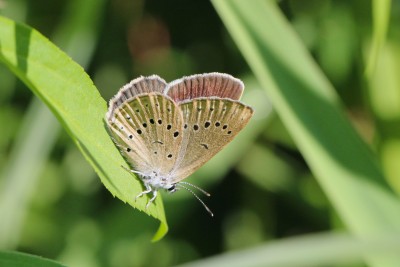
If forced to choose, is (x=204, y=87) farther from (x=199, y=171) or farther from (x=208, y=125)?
(x=199, y=171)

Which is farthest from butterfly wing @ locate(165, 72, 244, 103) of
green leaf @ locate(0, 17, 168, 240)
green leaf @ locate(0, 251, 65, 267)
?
green leaf @ locate(0, 251, 65, 267)

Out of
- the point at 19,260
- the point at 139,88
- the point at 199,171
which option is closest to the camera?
the point at 19,260

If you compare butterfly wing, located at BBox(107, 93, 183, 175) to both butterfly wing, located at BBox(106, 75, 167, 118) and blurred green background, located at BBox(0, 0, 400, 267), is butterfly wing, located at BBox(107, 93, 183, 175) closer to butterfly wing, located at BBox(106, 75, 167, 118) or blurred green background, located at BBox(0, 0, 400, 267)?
butterfly wing, located at BBox(106, 75, 167, 118)

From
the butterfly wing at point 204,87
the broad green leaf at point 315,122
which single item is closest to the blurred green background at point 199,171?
the broad green leaf at point 315,122

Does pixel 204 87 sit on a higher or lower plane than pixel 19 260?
higher

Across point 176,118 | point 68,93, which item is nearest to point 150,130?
point 176,118

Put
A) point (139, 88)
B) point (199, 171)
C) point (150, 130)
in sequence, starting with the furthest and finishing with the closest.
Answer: point (199, 171) < point (150, 130) < point (139, 88)

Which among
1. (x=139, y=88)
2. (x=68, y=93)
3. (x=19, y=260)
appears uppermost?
(x=139, y=88)
